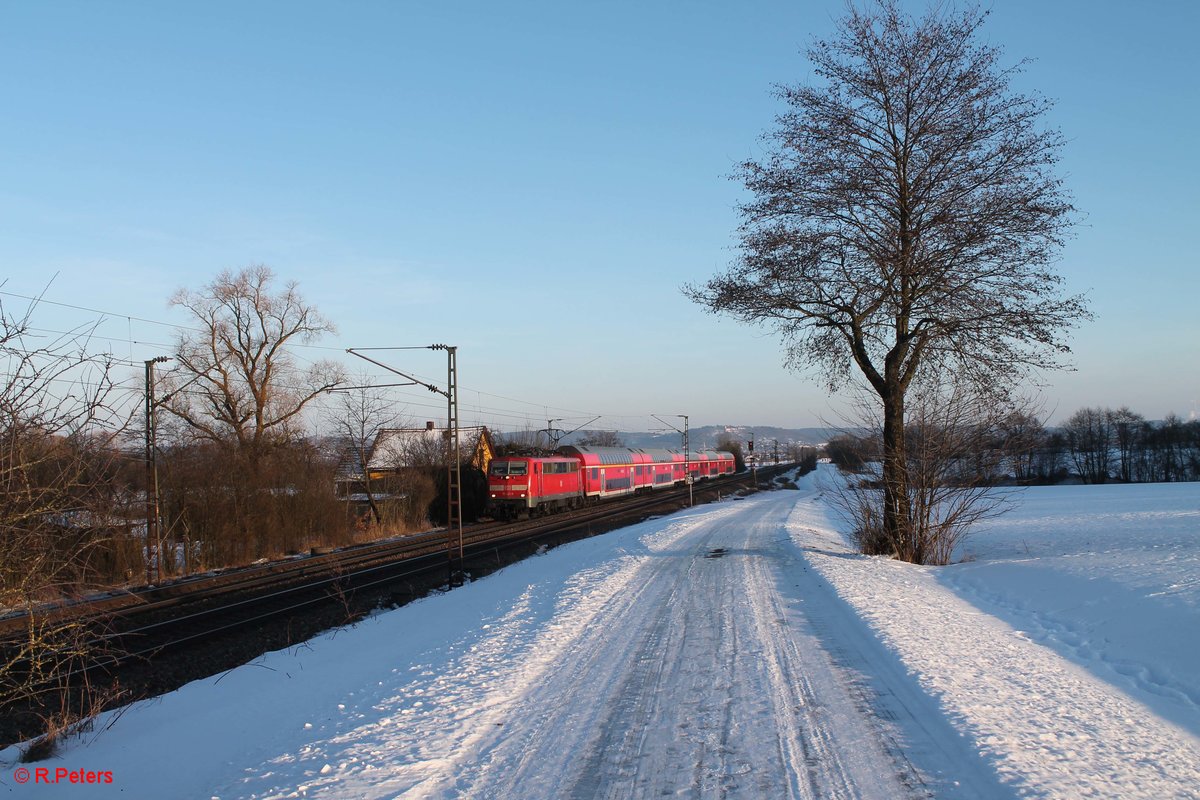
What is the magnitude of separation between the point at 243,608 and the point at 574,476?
101ft

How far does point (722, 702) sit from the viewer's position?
625 centimetres

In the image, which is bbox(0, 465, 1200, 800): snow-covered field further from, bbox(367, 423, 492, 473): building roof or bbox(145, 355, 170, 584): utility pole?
bbox(367, 423, 492, 473): building roof

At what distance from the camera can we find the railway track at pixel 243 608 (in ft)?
35.2

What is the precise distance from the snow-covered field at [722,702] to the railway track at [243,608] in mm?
1615

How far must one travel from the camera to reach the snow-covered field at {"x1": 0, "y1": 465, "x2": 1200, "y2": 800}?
4.84 meters

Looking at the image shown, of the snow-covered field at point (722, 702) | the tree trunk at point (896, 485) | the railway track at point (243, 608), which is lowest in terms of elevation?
the railway track at point (243, 608)

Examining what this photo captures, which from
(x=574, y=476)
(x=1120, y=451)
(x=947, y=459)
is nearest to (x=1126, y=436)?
(x=1120, y=451)

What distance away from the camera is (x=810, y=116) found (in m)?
14.3

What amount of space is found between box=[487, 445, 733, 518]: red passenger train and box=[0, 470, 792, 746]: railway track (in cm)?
853

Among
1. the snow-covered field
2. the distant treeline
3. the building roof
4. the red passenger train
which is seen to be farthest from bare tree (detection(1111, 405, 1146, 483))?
the snow-covered field

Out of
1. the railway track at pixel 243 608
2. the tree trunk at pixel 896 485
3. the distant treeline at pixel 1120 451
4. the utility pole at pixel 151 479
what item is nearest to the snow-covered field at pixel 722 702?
the railway track at pixel 243 608

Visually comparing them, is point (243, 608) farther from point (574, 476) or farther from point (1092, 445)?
point (1092, 445)

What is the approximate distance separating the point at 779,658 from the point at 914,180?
1026cm

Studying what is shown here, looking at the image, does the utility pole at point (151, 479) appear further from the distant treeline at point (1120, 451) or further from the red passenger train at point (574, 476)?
the distant treeline at point (1120, 451)
